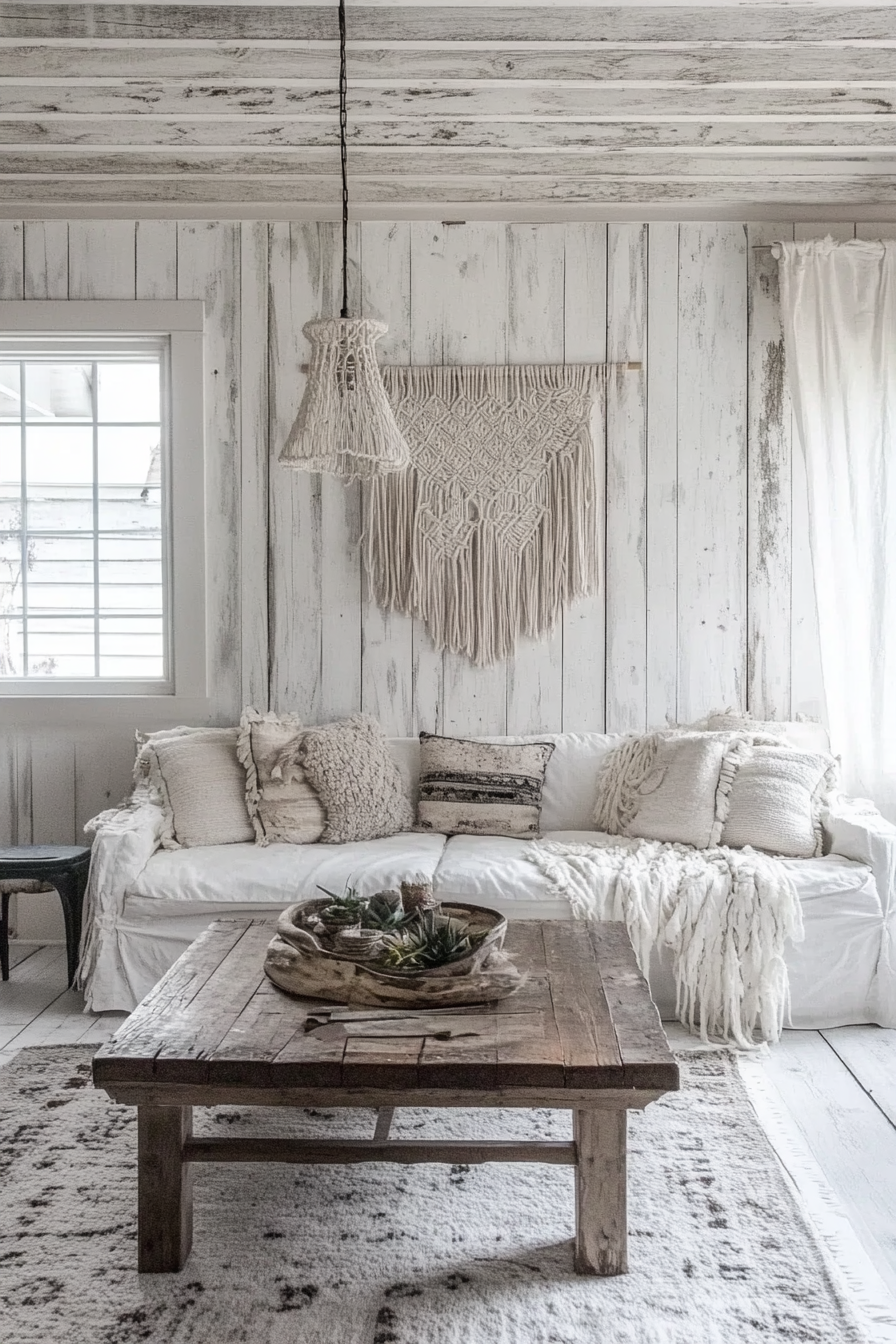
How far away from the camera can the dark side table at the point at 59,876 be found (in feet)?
11.3

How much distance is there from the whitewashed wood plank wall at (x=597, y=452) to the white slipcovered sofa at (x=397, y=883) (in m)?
0.80

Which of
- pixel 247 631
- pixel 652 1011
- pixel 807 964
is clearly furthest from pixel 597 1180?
pixel 247 631

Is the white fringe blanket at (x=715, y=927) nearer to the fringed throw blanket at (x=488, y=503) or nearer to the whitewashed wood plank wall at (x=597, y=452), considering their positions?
the whitewashed wood plank wall at (x=597, y=452)

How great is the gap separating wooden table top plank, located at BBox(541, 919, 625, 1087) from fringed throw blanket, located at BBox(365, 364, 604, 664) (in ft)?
5.27

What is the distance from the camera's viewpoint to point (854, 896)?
10.2 ft

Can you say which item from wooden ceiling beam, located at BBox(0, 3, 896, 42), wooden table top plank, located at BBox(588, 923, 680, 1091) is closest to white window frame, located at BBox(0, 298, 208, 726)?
wooden ceiling beam, located at BBox(0, 3, 896, 42)

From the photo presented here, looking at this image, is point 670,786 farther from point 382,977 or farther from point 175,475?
point 175,475

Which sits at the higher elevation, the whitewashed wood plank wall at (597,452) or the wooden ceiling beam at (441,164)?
the wooden ceiling beam at (441,164)

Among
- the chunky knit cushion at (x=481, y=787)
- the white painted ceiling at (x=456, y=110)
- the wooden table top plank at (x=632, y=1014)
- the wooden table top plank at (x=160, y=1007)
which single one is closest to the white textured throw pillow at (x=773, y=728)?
the chunky knit cushion at (x=481, y=787)

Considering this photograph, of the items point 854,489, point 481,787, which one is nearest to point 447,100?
point 854,489

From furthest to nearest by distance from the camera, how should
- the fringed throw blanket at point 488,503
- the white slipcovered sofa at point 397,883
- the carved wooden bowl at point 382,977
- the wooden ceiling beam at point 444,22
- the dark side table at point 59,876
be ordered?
the fringed throw blanket at point 488,503 < the dark side table at point 59,876 < the white slipcovered sofa at point 397,883 < the wooden ceiling beam at point 444,22 < the carved wooden bowl at point 382,977

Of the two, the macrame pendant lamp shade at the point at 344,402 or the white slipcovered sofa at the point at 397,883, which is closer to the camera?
the macrame pendant lamp shade at the point at 344,402

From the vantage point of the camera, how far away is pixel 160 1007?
6.73ft

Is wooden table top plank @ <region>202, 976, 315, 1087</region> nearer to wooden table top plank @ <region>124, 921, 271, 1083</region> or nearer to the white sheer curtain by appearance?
wooden table top plank @ <region>124, 921, 271, 1083</region>
